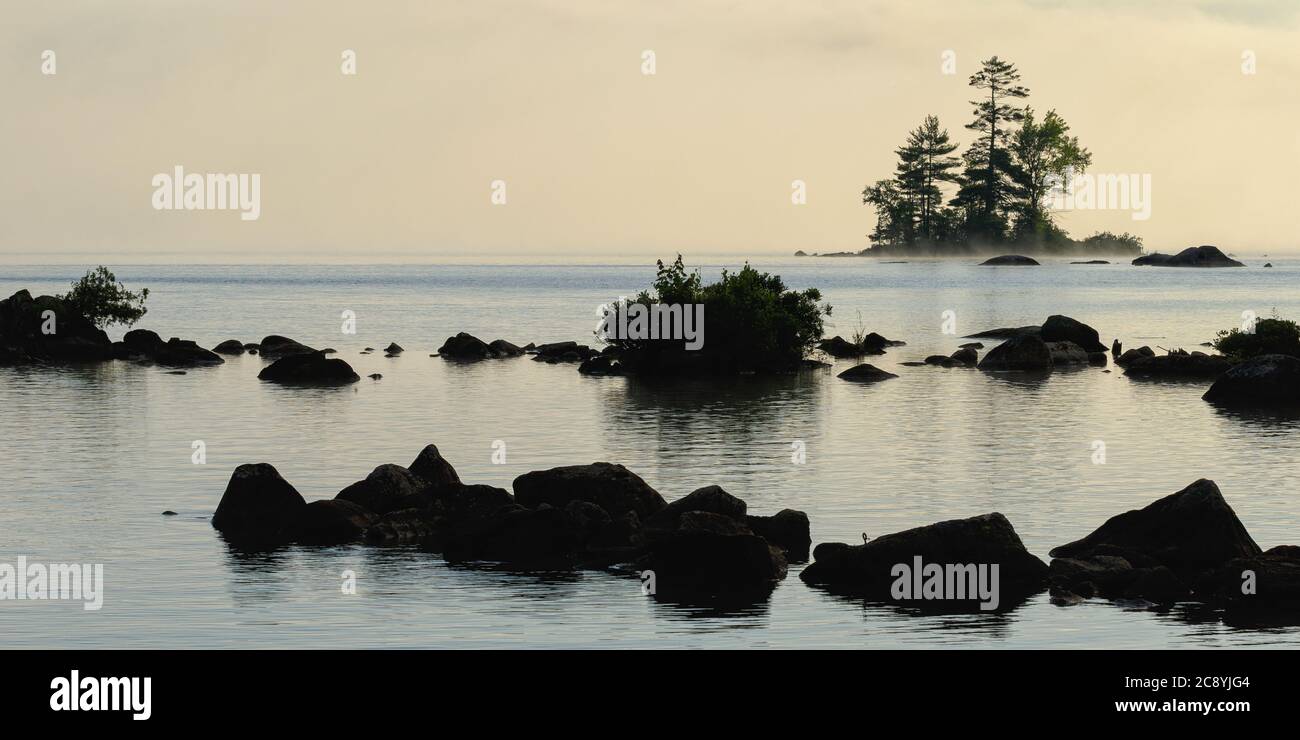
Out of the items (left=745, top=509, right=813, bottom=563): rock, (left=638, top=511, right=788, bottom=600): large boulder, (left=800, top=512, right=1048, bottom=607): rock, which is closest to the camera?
(left=800, top=512, right=1048, bottom=607): rock

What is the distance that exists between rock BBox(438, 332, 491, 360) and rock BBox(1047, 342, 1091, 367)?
28356 mm

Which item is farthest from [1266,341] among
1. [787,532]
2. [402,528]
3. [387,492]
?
[402,528]

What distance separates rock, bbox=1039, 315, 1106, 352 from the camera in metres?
77.4

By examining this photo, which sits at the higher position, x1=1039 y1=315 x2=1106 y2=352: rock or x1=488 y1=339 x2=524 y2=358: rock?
x1=1039 y1=315 x2=1106 y2=352: rock

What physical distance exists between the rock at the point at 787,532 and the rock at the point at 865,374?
3858cm

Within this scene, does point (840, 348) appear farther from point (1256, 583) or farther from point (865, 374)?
point (1256, 583)


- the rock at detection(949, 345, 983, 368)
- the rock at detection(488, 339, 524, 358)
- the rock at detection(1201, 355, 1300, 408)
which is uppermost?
the rock at detection(488, 339, 524, 358)

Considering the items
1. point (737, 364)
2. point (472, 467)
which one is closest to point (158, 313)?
point (737, 364)

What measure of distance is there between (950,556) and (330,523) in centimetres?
1154

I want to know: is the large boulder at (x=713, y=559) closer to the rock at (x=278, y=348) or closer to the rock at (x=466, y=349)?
the rock at (x=466, y=349)

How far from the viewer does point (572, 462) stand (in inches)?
1575

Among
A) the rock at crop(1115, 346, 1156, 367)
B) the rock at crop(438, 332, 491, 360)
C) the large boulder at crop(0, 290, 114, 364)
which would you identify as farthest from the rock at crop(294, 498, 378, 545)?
the large boulder at crop(0, 290, 114, 364)

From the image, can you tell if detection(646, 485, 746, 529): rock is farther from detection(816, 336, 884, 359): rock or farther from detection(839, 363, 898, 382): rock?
detection(816, 336, 884, 359): rock

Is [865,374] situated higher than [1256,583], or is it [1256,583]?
[865,374]
